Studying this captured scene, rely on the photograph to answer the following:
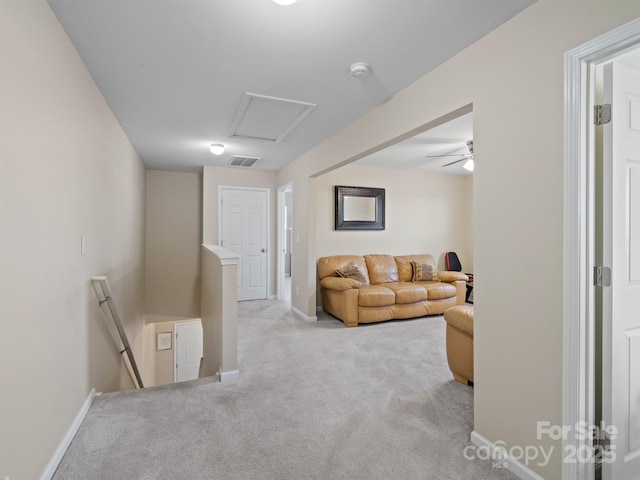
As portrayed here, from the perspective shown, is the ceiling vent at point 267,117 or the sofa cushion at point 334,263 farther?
the sofa cushion at point 334,263

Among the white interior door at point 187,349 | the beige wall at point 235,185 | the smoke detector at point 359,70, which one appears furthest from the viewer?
the white interior door at point 187,349

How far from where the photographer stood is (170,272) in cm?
605

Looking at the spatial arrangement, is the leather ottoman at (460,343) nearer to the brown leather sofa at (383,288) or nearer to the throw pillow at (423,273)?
the brown leather sofa at (383,288)

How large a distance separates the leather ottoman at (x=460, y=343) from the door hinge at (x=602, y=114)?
164cm

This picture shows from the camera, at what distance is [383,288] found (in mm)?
4543

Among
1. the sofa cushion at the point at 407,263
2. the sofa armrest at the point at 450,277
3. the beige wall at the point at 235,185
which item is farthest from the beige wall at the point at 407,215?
the beige wall at the point at 235,185

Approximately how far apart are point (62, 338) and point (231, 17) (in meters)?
2.03

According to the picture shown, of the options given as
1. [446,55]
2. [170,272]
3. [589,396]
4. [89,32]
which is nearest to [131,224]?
[170,272]

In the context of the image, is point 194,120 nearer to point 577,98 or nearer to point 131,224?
point 131,224

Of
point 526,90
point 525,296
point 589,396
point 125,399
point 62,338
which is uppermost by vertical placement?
point 526,90

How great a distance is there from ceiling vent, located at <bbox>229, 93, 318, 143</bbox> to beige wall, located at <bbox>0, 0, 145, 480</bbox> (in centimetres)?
119

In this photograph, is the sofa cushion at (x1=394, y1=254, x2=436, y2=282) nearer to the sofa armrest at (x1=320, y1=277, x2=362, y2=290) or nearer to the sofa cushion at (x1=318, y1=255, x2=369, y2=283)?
the sofa cushion at (x1=318, y1=255, x2=369, y2=283)

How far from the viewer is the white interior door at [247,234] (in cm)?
585

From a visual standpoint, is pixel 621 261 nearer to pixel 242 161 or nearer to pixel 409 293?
pixel 409 293
